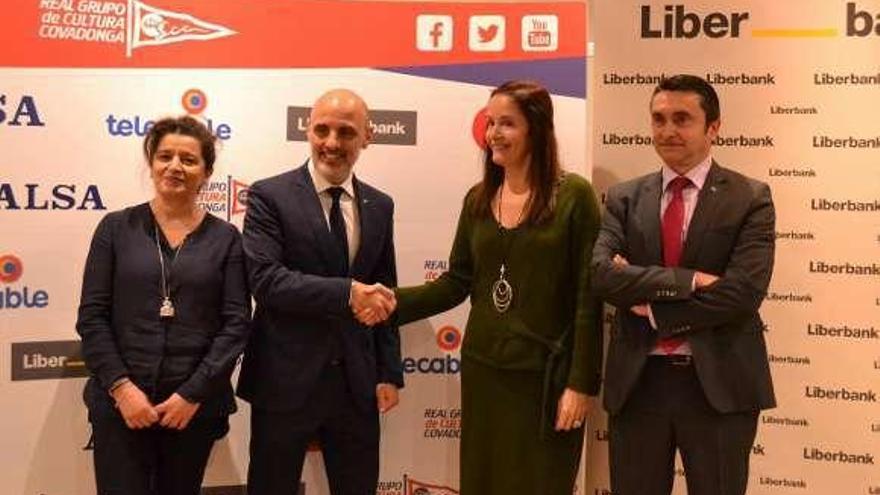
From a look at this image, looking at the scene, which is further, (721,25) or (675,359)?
(721,25)

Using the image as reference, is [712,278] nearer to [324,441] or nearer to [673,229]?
[673,229]

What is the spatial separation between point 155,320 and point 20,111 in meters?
1.12

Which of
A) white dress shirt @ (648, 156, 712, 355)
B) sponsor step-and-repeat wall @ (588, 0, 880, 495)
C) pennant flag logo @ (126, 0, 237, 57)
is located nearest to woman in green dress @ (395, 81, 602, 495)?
white dress shirt @ (648, 156, 712, 355)

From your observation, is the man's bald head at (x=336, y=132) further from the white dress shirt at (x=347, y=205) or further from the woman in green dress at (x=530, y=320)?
the woman in green dress at (x=530, y=320)

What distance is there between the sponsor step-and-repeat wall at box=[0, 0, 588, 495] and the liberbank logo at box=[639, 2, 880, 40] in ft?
1.08

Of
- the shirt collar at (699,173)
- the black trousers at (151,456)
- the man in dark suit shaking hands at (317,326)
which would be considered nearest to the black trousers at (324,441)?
the man in dark suit shaking hands at (317,326)

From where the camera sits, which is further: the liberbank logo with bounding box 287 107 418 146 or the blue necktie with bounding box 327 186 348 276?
the liberbank logo with bounding box 287 107 418 146

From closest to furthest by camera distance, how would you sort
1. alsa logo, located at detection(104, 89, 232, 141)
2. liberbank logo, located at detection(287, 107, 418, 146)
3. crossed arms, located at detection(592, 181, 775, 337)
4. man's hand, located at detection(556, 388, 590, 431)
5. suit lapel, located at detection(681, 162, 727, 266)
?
crossed arms, located at detection(592, 181, 775, 337), suit lapel, located at detection(681, 162, 727, 266), man's hand, located at detection(556, 388, 590, 431), alsa logo, located at detection(104, 89, 232, 141), liberbank logo, located at detection(287, 107, 418, 146)

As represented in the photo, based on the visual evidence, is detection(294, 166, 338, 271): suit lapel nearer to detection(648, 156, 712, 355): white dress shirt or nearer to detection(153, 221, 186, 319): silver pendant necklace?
detection(153, 221, 186, 319): silver pendant necklace

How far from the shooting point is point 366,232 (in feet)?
9.45

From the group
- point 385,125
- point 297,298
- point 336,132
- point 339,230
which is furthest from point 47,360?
point 385,125

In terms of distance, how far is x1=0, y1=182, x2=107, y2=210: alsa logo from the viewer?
313 cm

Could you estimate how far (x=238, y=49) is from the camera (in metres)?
3.28

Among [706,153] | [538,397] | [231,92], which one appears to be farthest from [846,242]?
[231,92]
